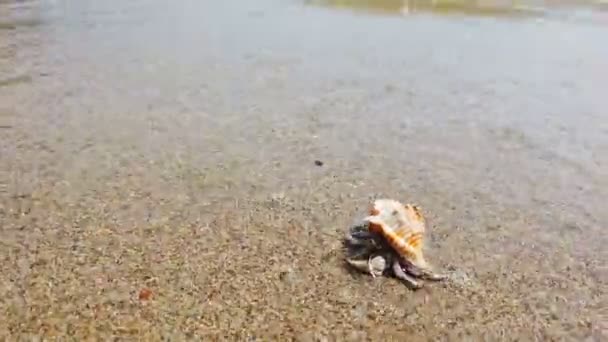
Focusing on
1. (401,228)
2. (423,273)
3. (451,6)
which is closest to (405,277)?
(423,273)

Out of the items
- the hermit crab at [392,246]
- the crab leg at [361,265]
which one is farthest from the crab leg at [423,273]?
the crab leg at [361,265]

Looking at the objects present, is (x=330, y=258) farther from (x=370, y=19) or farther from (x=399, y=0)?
(x=399, y=0)

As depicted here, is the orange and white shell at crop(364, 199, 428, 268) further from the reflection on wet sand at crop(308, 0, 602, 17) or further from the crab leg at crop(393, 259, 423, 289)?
the reflection on wet sand at crop(308, 0, 602, 17)

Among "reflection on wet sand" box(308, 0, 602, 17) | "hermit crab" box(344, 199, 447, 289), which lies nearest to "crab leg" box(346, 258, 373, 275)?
"hermit crab" box(344, 199, 447, 289)

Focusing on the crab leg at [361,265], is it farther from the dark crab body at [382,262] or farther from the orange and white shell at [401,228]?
the orange and white shell at [401,228]

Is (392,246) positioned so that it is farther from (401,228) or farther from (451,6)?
(451,6)
